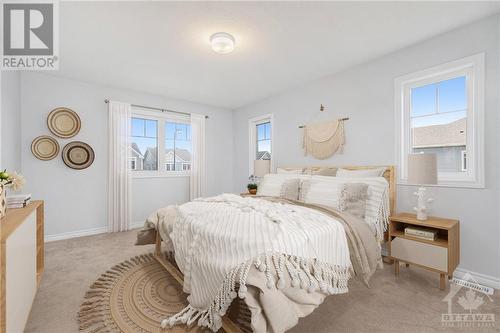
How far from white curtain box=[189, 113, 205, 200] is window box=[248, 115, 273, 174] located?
1059mm

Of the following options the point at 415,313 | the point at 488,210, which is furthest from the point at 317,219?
the point at 488,210

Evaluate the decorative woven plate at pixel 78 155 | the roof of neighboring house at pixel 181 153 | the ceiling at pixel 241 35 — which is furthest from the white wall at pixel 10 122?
the roof of neighboring house at pixel 181 153

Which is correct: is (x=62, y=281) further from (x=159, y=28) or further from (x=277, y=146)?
(x=277, y=146)

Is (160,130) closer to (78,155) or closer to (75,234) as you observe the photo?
(78,155)

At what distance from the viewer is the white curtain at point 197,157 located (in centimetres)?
489

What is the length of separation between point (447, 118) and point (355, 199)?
144 cm

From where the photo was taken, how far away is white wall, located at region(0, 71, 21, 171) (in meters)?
2.38

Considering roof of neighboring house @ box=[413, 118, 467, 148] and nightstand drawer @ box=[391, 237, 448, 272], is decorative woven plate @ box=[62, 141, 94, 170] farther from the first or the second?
roof of neighboring house @ box=[413, 118, 467, 148]

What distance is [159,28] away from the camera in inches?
93.0

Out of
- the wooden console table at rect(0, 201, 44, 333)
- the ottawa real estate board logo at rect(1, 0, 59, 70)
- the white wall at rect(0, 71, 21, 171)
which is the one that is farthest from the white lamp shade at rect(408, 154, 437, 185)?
the white wall at rect(0, 71, 21, 171)

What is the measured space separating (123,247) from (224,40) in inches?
118

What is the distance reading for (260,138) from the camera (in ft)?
16.6

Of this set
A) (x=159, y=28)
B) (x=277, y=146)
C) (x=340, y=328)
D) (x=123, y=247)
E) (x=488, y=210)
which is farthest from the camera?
(x=277, y=146)

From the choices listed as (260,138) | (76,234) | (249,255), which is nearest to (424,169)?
(249,255)
